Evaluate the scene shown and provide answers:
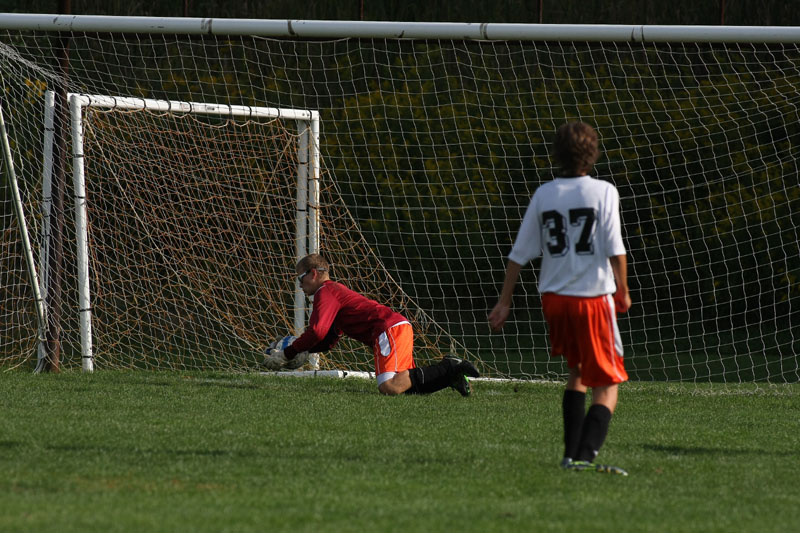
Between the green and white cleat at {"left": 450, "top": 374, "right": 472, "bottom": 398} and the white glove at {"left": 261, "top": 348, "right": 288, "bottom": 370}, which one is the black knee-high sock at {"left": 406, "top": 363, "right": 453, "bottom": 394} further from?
the white glove at {"left": 261, "top": 348, "right": 288, "bottom": 370}

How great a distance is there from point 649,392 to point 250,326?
3.67m

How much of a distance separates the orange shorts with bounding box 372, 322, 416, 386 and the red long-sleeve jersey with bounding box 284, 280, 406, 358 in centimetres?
5

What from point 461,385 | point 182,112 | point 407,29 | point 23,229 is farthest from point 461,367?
point 182,112

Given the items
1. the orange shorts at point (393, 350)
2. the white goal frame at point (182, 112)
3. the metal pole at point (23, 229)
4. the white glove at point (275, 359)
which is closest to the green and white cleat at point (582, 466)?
the orange shorts at point (393, 350)

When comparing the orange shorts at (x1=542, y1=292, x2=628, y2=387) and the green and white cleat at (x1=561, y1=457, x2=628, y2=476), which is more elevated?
the orange shorts at (x1=542, y1=292, x2=628, y2=387)

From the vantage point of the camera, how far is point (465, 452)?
5.32 meters

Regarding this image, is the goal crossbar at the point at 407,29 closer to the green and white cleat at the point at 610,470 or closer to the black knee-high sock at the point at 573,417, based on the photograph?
the black knee-high sock at the point at 573,417

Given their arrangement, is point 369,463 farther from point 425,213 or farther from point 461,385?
point 425,213

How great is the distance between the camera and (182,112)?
10086mm

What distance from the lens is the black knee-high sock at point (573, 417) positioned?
472 cm

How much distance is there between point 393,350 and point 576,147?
3.46 m

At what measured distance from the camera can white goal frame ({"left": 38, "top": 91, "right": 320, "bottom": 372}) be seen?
947 cm

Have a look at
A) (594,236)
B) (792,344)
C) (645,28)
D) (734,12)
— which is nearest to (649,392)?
(645,28)

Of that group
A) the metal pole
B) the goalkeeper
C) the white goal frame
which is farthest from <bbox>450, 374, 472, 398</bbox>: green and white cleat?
the metal pole
